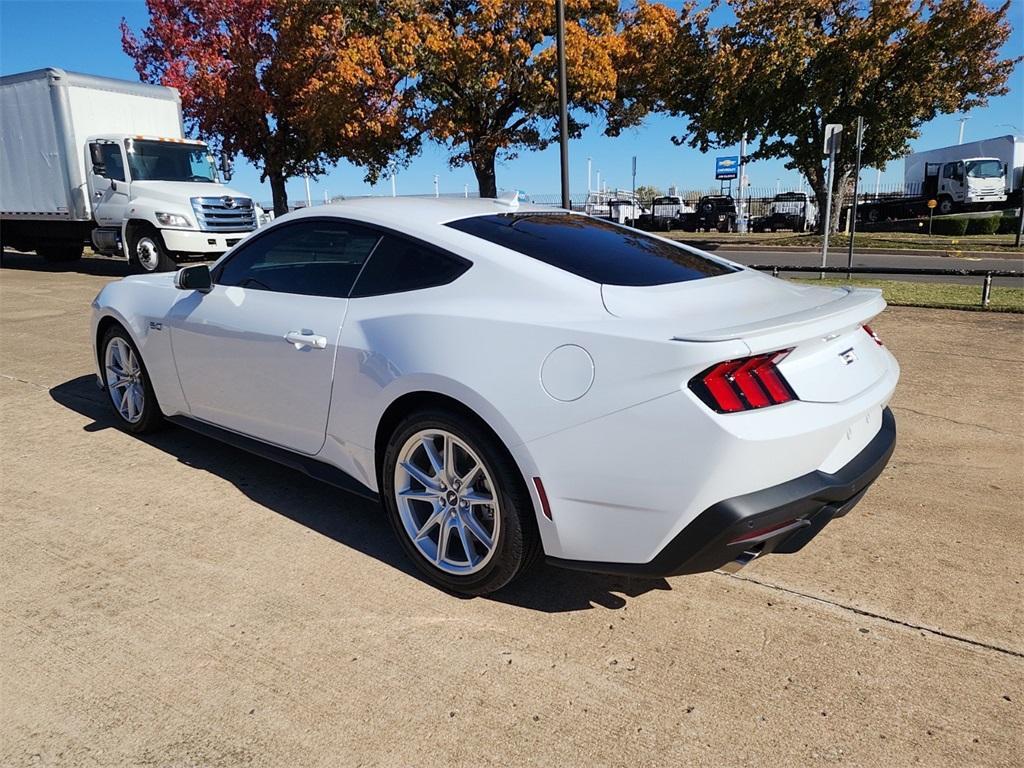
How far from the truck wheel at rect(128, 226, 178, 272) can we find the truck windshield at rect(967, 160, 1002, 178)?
32165 mm

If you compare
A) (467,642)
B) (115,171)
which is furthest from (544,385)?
(115,171)

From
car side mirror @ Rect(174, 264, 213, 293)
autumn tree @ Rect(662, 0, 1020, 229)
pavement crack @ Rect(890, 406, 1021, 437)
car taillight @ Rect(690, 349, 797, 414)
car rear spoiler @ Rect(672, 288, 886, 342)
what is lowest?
pavement crack @ Rect(890, 406, 1021, 437)

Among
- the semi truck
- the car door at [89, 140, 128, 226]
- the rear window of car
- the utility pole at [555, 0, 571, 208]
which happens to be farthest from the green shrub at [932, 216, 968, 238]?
the rear window of car

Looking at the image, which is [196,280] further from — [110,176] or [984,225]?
[984,225]

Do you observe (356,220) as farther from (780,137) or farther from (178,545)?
(780,137)

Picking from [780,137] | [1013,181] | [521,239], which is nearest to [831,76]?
[780,137]

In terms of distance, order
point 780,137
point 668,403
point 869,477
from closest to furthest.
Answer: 1. point 668,403
2. point 869,477
3. point 780,137

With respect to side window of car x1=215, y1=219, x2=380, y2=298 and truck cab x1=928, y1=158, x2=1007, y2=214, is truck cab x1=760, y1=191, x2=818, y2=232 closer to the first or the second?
truck cab x1=928, y1=158, x2=1007, y2=214

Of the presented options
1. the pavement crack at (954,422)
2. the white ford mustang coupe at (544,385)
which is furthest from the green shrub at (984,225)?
the white ford mustang coupe at (544,385)

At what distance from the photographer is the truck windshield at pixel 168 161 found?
14227 mm

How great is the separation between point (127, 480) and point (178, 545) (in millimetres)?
978

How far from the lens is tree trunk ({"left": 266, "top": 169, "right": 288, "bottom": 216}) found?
87.9ft

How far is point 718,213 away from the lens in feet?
120

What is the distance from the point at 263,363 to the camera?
355cm
